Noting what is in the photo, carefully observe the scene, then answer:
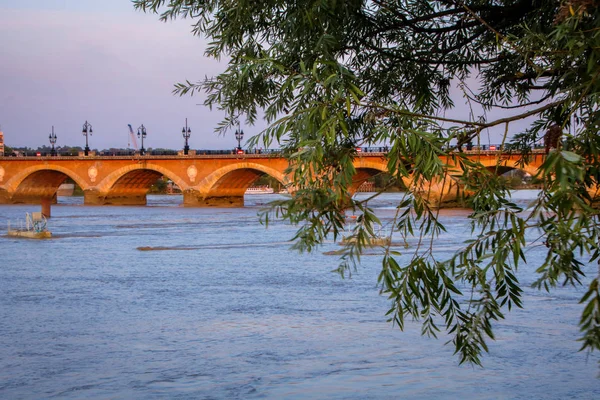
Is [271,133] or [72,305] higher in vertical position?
[271,133]

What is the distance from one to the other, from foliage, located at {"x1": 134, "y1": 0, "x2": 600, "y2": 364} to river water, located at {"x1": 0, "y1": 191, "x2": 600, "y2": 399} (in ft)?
4.42

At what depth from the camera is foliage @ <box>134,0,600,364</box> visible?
4000mm

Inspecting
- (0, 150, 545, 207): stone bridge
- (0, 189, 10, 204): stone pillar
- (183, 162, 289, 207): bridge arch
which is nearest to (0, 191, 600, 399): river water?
(0, 150, 545, 207): stone bridge

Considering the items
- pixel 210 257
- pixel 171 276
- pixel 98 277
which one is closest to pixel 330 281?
pixel 171 276

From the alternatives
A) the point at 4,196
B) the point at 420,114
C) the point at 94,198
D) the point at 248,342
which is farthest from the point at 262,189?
the point at 420,114

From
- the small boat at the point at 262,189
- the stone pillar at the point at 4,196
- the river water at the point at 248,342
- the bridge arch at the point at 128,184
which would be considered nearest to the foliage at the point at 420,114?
the river water at the point at 248,342

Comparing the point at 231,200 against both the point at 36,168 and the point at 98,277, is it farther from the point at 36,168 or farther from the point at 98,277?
the point at 98,277

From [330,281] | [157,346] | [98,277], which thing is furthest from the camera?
[98,277]

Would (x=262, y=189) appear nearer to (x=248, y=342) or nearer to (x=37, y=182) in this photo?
(x=37, y=182)

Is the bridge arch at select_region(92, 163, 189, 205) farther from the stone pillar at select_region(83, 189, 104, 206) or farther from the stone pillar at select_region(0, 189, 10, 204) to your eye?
the stone pillar at select_region(0, 189, 10, 204)

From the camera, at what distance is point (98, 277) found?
806 inches

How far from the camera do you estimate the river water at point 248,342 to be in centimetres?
969

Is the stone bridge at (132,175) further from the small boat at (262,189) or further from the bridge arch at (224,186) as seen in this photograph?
the small boat at (262,189)

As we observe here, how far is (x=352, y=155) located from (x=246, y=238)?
2955 cm
